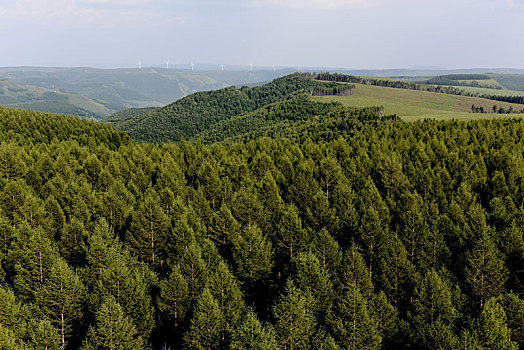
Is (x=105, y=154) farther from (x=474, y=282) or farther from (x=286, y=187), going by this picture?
(x=474, y=282)

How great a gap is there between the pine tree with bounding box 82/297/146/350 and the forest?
0.18 metres

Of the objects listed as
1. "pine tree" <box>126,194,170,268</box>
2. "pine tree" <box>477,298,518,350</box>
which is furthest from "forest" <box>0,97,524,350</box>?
"pine tree" <box>126,194,170,268</box>

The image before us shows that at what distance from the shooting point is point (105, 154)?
115 meters

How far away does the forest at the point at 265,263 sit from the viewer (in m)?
39.7

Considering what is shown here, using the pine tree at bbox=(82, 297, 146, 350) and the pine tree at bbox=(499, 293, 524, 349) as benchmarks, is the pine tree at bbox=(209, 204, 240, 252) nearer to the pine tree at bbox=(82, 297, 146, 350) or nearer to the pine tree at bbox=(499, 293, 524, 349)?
the pine tree at bbox=(82, 297, 146, 350)

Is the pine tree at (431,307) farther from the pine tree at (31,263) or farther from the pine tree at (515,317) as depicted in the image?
the pine tree at (31,263)

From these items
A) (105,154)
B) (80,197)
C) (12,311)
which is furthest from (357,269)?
(105,154)

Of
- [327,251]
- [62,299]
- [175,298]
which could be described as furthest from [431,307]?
[62,299]

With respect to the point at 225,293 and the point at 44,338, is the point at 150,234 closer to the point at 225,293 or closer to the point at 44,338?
the point at 225,293

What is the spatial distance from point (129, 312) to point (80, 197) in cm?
3323

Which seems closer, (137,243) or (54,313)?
(54,313)

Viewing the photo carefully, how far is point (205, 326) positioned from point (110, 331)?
1009 cm

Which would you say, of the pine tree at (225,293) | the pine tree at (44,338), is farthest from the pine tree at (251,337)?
the pine tree at (44,338)

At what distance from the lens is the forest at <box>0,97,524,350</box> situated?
39.7 m
